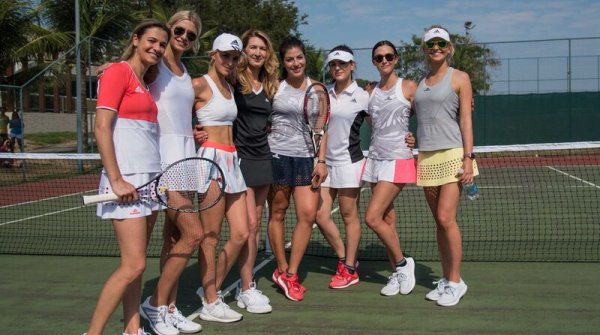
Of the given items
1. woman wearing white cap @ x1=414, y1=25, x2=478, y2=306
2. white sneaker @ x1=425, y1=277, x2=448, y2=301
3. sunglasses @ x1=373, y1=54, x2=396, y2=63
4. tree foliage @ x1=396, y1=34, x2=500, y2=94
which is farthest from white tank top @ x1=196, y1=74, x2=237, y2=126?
tree foliage @ x1=396, y1=34, x2=500, y2=94

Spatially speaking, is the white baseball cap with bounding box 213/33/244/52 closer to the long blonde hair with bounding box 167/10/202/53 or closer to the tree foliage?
the long blonde hair with bounding box 167/10/202/53

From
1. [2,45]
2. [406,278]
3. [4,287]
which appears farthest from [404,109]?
[2,45]

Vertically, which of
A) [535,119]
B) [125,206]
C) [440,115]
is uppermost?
[535,119]

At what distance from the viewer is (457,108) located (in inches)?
195

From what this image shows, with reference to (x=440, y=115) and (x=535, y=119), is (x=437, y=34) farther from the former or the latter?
(x=535, y=119)

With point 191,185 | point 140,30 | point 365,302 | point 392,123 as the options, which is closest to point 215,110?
point 191,185

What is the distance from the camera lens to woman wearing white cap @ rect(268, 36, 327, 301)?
5168 millimetres

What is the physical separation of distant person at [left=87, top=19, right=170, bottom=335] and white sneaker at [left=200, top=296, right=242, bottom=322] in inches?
35.8

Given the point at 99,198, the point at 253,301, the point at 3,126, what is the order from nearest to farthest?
the point at 99,198 → the point at 253,301 → the point at 3,126

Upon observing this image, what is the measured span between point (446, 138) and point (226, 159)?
1583 millimetres

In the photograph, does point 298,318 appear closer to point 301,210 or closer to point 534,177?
point 301,210

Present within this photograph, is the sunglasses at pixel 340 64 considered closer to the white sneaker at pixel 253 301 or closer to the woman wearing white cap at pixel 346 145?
the woman wearing white cap at pixel 346 145

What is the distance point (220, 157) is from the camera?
453 centimetres

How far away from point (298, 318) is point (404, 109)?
1.75 m
